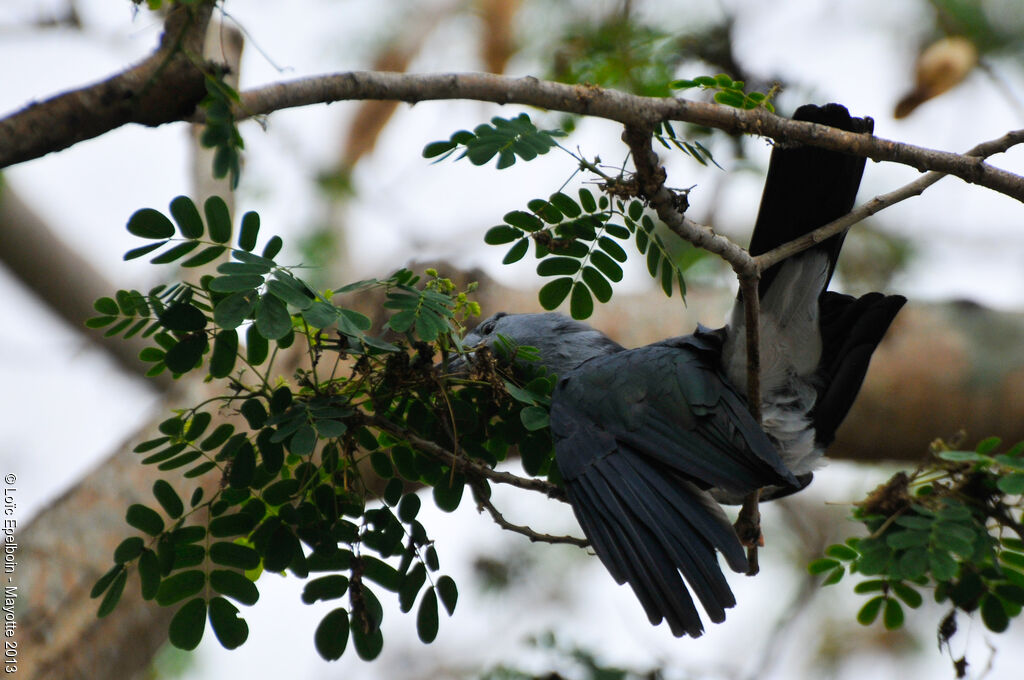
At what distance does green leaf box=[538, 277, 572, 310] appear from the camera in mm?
2750

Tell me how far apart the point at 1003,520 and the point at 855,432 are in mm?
2223

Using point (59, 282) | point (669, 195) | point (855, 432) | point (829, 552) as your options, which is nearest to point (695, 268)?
point (855, 432)

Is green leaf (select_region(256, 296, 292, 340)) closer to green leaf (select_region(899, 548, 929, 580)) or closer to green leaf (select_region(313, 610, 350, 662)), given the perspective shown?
green leaf (select_region(313, 610, 350, 662))

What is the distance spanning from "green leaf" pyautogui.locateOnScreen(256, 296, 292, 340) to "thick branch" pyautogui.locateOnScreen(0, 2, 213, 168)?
46cm

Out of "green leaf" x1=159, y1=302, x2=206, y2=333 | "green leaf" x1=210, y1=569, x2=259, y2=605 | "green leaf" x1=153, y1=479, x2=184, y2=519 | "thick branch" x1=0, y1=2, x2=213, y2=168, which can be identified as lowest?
"green leaf" x1=210, y1=569, x2=259, y2=605

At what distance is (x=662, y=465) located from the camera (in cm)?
270

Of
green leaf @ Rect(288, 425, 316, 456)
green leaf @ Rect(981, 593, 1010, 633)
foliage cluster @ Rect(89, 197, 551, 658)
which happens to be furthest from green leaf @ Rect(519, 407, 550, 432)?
green leaf @ Rect(981, 593, 1010, 633)

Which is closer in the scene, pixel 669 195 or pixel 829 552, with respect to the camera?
pixel 669 195

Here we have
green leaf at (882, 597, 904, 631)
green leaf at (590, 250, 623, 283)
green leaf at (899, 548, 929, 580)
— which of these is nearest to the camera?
green leaf at (899, 548, 929, 580)

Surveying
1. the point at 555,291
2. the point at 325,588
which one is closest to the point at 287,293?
the point at 325,588

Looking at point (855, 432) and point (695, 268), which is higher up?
point (695, 268)

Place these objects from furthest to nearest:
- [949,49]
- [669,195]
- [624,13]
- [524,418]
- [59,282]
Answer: [59,282]
[624,13]
[949,49]
[524,418]
[669,195]

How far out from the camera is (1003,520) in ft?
8.23

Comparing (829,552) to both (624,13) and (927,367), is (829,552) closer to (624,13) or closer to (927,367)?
(927,367)
